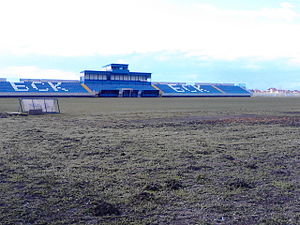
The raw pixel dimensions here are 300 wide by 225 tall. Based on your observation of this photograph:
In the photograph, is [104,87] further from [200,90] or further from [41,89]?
[200,90]

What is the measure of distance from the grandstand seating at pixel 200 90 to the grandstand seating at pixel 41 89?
961 inches

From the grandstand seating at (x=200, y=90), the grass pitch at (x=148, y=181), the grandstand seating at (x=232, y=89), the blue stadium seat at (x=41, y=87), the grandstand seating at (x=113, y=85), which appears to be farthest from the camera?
the grandstand seating at (x=232, y=89)

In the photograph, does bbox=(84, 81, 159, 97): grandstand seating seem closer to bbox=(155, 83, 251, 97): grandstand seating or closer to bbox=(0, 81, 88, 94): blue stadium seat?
bbox=(0, 81, 88, 94): blue stadium seat

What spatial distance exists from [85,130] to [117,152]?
255 inches

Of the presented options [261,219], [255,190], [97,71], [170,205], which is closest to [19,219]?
[170,205]

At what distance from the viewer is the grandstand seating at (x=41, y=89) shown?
79.5 metres

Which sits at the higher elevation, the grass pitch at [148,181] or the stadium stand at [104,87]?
the stadium stand at [104,87]

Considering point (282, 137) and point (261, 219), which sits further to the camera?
point (282, 137)

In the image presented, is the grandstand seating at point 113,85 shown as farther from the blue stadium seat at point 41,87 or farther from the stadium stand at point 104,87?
the blue stadium seat at point 41,87

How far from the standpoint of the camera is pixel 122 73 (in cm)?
9356

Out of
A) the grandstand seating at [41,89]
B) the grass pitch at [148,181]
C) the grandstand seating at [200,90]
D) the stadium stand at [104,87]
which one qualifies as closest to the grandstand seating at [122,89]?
the stadium stand at [104,87]

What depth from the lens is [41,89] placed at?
8444 centimetres

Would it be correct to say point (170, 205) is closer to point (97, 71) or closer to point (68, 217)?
point (68, 217)

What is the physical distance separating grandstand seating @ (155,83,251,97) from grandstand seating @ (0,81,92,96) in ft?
80.1
